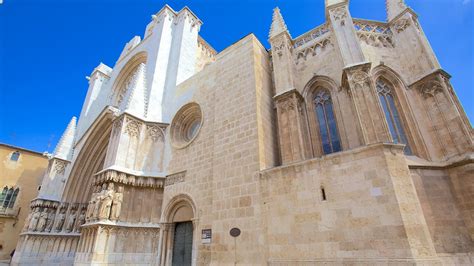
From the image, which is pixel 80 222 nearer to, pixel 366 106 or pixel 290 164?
pixel 290 164

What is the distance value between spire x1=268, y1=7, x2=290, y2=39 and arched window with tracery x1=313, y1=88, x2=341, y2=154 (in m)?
3.04

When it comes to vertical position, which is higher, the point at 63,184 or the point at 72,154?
the point at 72,154

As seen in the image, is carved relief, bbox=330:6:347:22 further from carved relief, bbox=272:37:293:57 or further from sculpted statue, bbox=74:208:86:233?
sculpted statue, bbox=74:208:86:233

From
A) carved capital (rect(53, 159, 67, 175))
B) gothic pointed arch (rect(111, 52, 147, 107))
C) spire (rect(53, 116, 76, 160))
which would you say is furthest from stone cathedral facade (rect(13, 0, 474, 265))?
gothic pointed arch (rect(111, 52, 147, 107))

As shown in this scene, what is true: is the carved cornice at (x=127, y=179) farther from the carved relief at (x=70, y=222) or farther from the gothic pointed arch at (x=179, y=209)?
the carved relief at (x=70, y=222)

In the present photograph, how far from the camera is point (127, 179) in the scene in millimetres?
8516

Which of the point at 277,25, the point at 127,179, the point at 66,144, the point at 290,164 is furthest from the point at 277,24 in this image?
the point at 66,144

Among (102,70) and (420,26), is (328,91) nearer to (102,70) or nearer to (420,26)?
(420,26)

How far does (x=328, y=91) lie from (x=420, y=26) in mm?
4391

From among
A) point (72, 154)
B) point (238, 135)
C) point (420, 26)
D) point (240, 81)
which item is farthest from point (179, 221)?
point (420, 26)

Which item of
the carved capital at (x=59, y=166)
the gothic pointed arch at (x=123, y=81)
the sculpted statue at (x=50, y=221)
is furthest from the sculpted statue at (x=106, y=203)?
the gothic pointed arch at (x=123, y=81)

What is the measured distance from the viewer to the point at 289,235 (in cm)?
538

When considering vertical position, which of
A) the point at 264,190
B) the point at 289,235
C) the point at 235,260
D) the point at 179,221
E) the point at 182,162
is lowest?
the point at 235,260

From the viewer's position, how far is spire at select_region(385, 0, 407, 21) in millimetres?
9172
